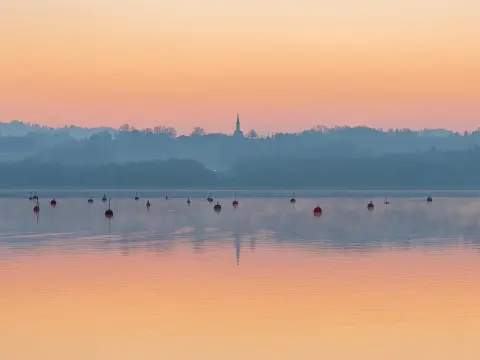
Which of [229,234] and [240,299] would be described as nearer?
[240,299]

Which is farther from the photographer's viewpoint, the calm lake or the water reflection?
the water reflection

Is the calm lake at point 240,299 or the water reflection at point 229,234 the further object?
the water reflection at point 229,234

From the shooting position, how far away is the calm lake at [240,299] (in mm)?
25922

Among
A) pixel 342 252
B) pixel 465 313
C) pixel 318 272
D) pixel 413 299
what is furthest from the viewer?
pixel 342 252

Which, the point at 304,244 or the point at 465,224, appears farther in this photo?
the point at 465,224

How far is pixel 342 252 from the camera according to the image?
55.8 m

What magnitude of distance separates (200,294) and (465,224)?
193ft

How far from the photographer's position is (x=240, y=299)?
3466 cm

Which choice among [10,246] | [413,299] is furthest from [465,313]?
[10,246]

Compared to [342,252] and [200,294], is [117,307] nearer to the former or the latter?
[200,294]

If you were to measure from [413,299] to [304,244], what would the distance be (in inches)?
1125

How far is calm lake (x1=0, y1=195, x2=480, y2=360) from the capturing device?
25.9 m

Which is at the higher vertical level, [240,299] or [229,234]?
[229,234]

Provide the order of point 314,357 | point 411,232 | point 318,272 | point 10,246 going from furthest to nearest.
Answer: point 411,232
point 10,246
point 318,272
point 314,357
